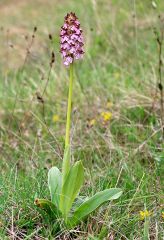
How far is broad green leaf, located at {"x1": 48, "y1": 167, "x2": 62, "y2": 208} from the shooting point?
256 cm

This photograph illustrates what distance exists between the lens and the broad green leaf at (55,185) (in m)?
2.56

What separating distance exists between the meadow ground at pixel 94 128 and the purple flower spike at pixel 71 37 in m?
0.73

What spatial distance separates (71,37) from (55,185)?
0.70 metres

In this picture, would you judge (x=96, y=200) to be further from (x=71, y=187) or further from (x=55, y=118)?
(x=55, y=118)

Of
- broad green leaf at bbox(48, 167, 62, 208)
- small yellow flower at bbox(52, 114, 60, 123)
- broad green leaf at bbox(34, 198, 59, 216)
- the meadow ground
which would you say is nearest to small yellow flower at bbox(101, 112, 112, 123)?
the meadow ground

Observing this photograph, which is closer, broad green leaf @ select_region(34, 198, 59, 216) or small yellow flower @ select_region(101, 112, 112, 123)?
broad green leaf @ select_region(34, 198, 59, 216)

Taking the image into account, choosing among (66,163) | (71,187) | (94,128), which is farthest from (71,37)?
(94,128)

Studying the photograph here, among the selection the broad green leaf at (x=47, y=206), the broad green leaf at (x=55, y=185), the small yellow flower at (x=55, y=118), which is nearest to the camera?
the broad green leaf at (x=47, y=206)

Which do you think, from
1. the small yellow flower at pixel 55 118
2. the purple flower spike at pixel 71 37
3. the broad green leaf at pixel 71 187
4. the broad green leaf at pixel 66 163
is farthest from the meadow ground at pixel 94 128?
the purple flower spike at pixel 71 37

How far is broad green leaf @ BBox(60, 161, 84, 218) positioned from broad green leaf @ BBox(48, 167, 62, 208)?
0.05 meters

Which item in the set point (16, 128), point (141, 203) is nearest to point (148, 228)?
point (141, 203)

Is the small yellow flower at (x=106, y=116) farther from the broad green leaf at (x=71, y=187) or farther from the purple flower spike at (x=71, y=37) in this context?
the purple flower spike at (x=71, y=37)

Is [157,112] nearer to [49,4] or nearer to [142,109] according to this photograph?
[142,109]

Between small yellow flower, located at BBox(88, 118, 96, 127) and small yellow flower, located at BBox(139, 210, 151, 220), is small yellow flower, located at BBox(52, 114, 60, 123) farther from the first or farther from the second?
small yellow flower, located at BBox(139, 210, 151, 220)
